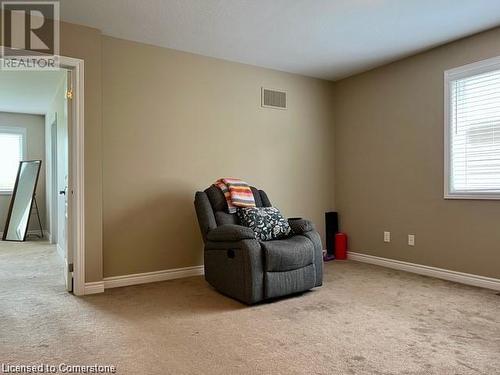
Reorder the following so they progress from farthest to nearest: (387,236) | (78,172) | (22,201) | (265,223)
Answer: (22,201)
(387,236)
(265,223)
(78,172)

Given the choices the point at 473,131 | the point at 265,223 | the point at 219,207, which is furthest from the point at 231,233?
the point at 473,131

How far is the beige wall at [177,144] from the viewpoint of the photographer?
3.52 meters

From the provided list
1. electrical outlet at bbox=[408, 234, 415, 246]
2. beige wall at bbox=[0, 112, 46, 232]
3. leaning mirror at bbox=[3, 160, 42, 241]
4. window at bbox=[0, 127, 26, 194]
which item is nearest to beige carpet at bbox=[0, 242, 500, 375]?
electrical outlet at bbox=[408, 234, 415, 246]

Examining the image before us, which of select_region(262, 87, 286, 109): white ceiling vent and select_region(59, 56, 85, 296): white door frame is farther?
select_region(262, 87, 286, 109): white ceiling vent

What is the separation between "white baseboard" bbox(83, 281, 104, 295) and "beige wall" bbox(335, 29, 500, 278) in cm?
312

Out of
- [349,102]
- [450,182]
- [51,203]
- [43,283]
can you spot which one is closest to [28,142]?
[51,203]

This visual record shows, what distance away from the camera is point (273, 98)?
4.53m

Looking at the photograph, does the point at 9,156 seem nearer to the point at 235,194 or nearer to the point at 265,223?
the point at 235,194

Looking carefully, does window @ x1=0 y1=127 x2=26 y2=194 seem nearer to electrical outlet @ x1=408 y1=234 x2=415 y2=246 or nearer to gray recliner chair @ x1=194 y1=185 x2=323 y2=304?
gray recliner chair @ x1=194 y1=185 x2=323 y2=304

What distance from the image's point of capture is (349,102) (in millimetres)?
4867

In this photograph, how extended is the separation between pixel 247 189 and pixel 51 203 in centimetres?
399

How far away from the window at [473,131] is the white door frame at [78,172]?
3562 mm

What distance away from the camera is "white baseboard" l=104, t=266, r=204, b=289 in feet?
11.3

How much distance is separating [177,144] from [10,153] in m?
4.78
